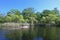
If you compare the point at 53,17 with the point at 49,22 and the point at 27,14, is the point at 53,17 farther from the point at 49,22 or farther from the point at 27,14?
the point at 27,14

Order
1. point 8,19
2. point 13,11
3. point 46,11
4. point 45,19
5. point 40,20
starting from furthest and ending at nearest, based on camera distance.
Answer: point 46,11
point 40,20
point 45,19
point 13,11
point 8,19

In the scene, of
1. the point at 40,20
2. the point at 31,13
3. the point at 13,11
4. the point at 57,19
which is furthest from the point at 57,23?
the point at 13,11

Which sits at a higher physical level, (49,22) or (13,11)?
(13,11)

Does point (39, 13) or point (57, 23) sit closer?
point (57, 23)

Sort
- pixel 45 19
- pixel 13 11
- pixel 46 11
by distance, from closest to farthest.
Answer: pixel 13 11 < pixel 45 19 < pixel 46 11

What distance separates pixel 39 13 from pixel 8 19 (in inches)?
1427

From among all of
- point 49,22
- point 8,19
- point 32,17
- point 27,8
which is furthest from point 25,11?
point 8,19

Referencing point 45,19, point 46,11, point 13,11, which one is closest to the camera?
point 13,11

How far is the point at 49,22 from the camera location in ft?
268

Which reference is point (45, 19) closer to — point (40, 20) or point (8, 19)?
point (40, 20)

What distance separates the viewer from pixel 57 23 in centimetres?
8394

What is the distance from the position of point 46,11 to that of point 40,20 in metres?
11.7

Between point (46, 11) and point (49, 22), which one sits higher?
point (46, 11)

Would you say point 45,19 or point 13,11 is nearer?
point 13,11
